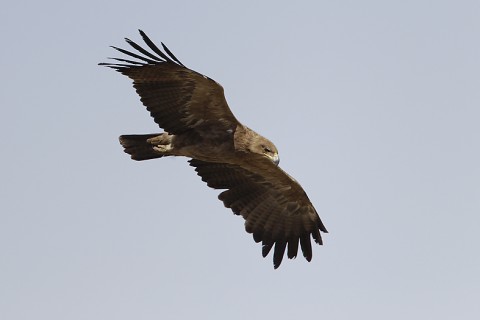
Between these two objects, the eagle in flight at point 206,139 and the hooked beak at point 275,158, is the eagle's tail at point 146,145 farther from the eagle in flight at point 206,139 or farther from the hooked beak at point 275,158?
the hooked beak at point 275,158

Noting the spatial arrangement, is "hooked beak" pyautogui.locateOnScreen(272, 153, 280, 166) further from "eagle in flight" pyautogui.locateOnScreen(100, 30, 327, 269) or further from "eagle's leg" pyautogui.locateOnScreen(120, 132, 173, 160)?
"eagle's leg" pyautogui.locateOnScreen(120, 132, 173, 160)

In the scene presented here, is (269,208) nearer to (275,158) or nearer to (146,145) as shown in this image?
(275,158)

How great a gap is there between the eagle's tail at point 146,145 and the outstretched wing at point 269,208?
1.23m

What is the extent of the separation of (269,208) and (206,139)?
223 centimetres

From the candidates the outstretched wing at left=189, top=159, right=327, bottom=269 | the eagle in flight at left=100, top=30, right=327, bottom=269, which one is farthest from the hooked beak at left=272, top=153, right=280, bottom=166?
the outstretched wing at left=189, top=159, right=327, bottom=269

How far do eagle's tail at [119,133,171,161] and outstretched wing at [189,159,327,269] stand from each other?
123 centimetres

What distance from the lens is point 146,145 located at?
52.1 feet

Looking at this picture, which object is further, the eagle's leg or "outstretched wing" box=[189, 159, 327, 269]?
"outstretched wing" box=[189, 159, 327, 269]

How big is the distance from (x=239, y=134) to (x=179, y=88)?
0.98m

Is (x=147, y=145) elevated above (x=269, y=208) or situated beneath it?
elevated above

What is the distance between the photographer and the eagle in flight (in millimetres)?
15086

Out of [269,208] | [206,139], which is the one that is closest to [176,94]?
[206,139]

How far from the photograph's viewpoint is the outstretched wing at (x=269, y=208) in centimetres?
1700

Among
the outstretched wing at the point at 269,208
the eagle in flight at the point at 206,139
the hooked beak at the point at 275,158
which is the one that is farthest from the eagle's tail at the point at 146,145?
the hooked beak at the point at 275,158
